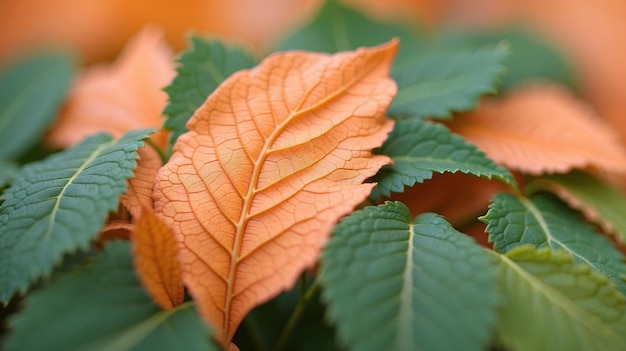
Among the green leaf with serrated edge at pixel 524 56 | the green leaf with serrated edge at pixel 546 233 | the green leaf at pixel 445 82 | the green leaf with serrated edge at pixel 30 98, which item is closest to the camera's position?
the green leaf with serrated edge at pixel 546 233

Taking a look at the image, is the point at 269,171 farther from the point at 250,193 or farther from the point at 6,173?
the point at 6,173

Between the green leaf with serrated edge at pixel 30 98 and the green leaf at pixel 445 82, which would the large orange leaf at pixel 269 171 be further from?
the green leaf with serrated edge at pixel 30 98

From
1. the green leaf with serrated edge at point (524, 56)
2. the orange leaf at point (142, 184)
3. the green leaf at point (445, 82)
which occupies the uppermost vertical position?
the green leaf with serrated edge at point (524, 56)

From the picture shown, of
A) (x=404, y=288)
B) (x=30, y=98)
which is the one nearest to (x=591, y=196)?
(x=404, y=288)

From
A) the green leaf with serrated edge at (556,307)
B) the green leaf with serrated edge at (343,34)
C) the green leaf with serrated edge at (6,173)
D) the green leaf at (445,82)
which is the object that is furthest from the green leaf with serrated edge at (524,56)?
the green leaf with serrated edge at (6,173)

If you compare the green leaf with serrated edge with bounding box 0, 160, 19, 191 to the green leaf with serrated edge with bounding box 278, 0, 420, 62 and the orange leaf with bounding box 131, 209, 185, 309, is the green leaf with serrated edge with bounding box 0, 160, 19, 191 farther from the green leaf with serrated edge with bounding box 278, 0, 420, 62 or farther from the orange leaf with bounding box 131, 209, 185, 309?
the green leaf with serrated edge with bounding box 278, 0, 420, 62

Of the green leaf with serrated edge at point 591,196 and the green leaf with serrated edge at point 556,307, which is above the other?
the green leaf with serrated edge at point 591,196
